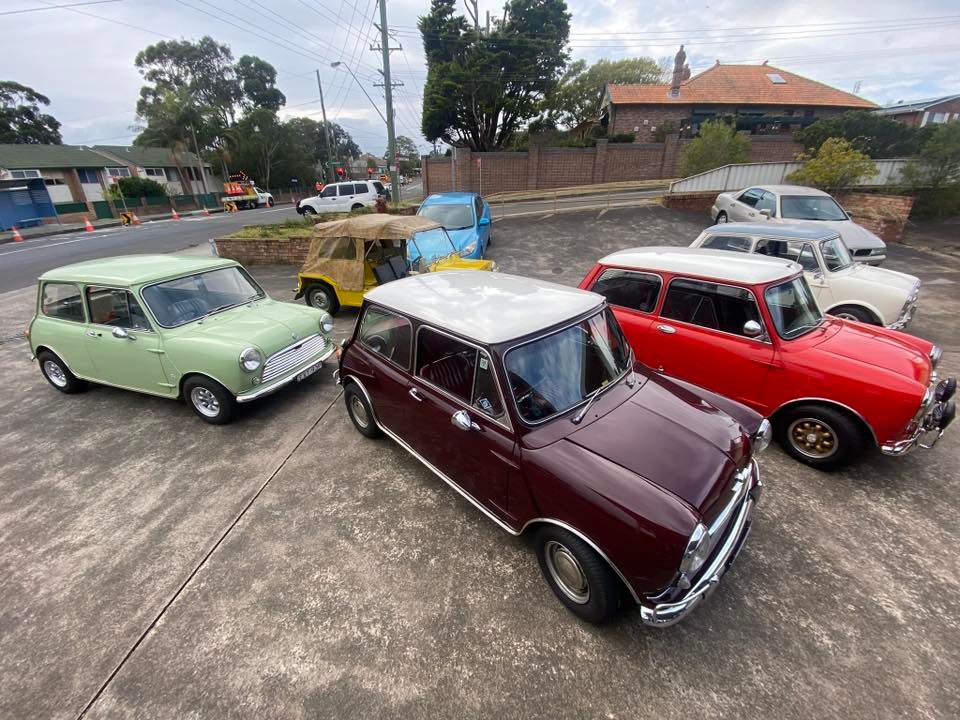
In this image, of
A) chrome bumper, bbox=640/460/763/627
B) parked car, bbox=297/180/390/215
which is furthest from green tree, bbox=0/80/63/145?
chrome bumper, bbox=640/460/763/627

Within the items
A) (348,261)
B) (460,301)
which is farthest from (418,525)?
(348,261)

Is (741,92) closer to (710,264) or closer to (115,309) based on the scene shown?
(710,264)

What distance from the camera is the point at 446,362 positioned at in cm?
335

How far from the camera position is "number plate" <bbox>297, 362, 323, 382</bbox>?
5.23m

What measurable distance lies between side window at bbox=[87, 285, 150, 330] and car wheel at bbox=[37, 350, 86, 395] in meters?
1.20

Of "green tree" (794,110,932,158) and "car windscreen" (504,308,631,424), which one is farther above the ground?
"green tree" (794,110,932,158)

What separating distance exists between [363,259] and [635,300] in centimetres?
507

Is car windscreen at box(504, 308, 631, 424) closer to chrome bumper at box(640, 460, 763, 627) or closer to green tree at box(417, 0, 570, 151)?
chrome bumper at box(640, 460, 763, 627)

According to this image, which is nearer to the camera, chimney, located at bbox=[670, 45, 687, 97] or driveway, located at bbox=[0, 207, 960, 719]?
driveway, located at bbox=[0, 207, 960, 719]

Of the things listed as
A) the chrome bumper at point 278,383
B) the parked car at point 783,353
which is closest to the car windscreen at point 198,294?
the chrome bumper at point 278,383

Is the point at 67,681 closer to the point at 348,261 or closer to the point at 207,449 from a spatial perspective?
the point at 207,449

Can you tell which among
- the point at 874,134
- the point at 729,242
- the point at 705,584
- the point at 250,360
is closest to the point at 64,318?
the point at 250,360

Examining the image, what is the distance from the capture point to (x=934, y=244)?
497 inches

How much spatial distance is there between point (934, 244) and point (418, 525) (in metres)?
17.8
